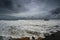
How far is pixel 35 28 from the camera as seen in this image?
2068 mm

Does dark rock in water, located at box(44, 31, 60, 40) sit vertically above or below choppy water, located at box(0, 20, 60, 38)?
below

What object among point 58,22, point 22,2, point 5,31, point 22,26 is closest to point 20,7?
point 22,2

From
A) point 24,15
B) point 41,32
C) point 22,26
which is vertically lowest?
point 41,32

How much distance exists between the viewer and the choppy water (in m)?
1.99

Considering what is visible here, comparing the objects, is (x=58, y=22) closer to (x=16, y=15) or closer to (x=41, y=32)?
(x=41, y=32)

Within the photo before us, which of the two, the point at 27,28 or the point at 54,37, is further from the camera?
the point at 27,28

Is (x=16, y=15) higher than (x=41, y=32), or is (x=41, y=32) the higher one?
(x=16, y=15)

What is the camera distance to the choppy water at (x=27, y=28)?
1.99 meters

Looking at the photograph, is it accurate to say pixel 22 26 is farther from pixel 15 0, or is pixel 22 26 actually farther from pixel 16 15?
pixel 15 0

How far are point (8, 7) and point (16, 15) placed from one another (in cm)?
22

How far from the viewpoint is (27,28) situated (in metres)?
2.06

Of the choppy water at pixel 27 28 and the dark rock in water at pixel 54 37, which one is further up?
the choppy water at pixel 27 28

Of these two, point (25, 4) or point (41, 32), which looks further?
point (25, 4)

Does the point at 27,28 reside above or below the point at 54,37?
above
